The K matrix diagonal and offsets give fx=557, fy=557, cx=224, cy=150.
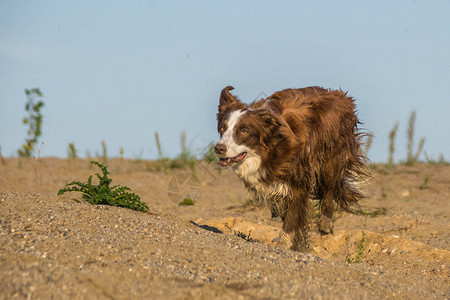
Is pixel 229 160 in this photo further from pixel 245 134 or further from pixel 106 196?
pixel 106 196

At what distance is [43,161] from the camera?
16328 mm

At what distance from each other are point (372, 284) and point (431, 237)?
12.9 feet

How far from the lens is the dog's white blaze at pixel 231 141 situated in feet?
17.7

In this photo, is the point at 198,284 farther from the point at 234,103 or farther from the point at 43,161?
the point at 43,161

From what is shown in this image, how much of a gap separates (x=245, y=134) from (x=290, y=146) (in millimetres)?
517

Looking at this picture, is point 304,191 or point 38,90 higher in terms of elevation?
point 38,90

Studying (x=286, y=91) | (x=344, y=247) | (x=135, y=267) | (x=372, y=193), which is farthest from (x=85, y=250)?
(x=372, y=193)

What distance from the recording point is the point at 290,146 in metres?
5.69

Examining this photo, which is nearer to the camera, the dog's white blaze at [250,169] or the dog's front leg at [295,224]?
the dog's white blaze at [250,169]

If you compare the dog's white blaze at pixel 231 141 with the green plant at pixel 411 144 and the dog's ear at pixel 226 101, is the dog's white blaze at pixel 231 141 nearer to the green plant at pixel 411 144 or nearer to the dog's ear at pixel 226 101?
the dog's ear at pixel 226 101

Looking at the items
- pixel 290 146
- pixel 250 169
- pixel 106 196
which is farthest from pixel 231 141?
pixel 106 196

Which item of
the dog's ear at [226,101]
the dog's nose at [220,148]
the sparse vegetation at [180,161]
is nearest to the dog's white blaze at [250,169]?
the dog's nose at [220,148]

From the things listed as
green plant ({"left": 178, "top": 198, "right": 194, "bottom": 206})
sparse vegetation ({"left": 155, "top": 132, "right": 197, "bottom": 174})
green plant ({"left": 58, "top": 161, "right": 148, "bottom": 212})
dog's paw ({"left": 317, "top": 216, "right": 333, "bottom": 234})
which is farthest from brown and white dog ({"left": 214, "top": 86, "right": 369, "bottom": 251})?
sparse vegetation ({"left": 155, "top": 132, "right": 197, "bottom": 174})

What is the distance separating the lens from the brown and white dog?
5.54m
